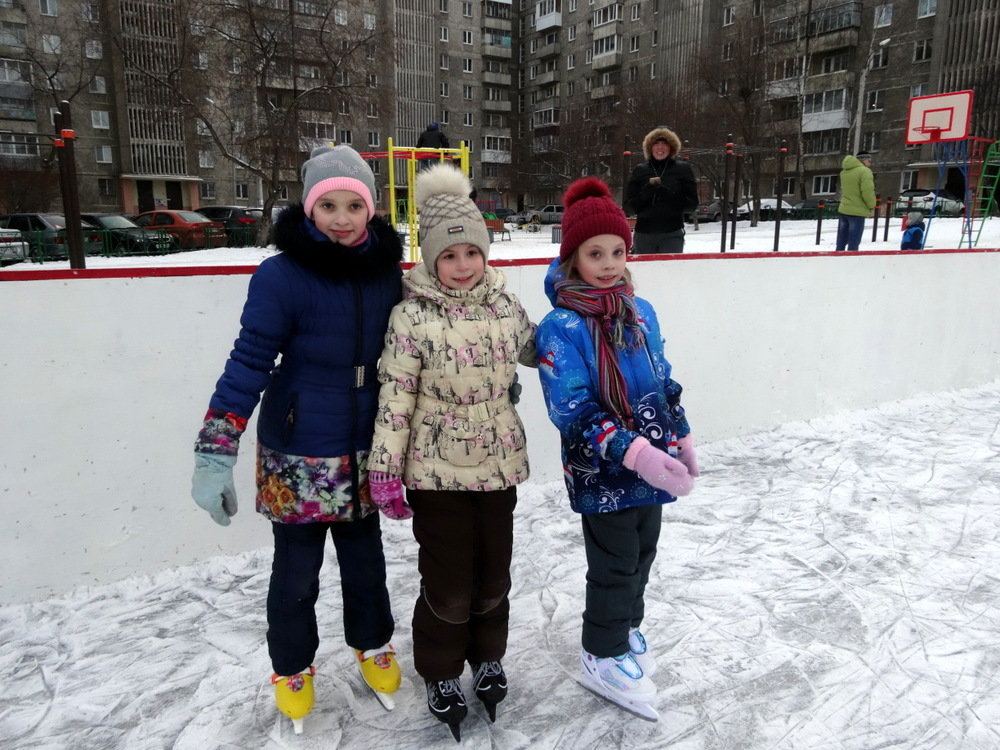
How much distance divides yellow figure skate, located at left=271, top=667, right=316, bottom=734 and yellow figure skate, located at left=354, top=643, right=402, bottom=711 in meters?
0.17

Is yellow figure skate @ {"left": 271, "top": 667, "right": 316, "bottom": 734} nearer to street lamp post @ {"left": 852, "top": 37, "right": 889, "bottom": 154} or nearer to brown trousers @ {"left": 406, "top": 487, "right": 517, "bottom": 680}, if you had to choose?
brown trousers @ {"left": 406, "top": 487, "right": 517, "bottom": 680}

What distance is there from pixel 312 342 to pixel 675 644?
4.99ft

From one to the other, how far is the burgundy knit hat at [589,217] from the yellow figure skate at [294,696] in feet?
4.51

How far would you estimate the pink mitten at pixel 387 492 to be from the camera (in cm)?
173

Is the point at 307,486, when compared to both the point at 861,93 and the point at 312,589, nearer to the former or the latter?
the point at 312,589

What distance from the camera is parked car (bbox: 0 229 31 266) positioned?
1377cm

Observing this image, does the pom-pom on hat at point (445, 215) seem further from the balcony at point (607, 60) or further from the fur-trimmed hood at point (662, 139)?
the balcony at point (607, 60)

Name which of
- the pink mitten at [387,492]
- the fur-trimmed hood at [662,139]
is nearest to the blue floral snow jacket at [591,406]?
the pink mitten at [387,492]

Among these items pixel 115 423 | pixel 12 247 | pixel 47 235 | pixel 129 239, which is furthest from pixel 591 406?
pixel 129 239

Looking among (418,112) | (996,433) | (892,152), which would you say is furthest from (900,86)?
(996,433)

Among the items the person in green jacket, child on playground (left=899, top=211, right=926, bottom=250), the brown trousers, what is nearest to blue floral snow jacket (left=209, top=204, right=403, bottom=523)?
the brown trousers

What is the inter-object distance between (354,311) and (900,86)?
41.2 metres

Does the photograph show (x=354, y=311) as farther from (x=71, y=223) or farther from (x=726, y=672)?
(x=71, y=223)

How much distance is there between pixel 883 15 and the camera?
3491cm
